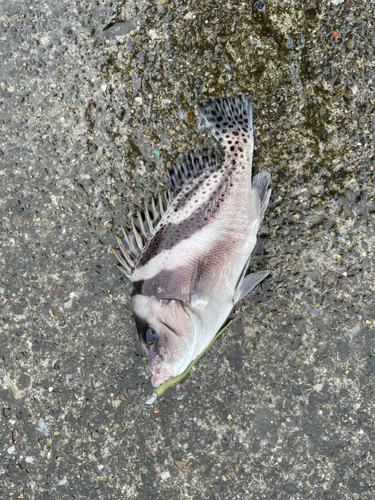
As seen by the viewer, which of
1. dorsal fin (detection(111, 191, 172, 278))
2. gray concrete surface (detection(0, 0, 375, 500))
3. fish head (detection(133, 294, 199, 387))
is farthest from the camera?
gray concrete surface (detection(0, 0, 375, 500))

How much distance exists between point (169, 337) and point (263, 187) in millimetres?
1373

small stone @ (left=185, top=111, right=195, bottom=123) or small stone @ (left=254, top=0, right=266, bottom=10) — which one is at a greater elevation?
small stone @ (left=254, top=0, right=266, bottom=10)

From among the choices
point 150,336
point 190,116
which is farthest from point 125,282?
point 190,116

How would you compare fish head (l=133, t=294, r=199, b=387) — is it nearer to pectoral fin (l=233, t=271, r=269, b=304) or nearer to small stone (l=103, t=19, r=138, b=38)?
pectoral fin (l=233, t=271, r=269, b=304)

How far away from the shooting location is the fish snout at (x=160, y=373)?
→ 2.58 meters

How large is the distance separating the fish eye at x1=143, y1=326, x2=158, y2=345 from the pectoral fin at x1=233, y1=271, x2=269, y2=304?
66cm

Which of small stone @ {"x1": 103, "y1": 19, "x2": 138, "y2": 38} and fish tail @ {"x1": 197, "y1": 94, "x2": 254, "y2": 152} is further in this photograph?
small stone @ {"x1": 103, "y1": 19, "x2": 138, "y2": 38}

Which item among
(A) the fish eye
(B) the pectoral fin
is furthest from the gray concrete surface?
(A) the fish eye

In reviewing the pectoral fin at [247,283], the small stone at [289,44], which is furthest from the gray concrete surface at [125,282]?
the pectoral fin at [247,283]

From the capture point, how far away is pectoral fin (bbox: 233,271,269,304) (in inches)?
114

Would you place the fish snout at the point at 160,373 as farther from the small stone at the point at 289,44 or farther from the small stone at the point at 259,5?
the small stone at the point at 259,5

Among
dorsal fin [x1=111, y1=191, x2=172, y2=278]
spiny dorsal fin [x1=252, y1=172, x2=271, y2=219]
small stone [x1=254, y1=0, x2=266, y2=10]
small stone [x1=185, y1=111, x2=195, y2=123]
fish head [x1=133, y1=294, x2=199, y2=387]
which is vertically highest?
small stone [x1=254, y1=0, x2=266, y2=10]

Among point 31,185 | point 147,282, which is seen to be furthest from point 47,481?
point 31,185

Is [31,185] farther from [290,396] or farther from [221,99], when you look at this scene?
[290,396]
